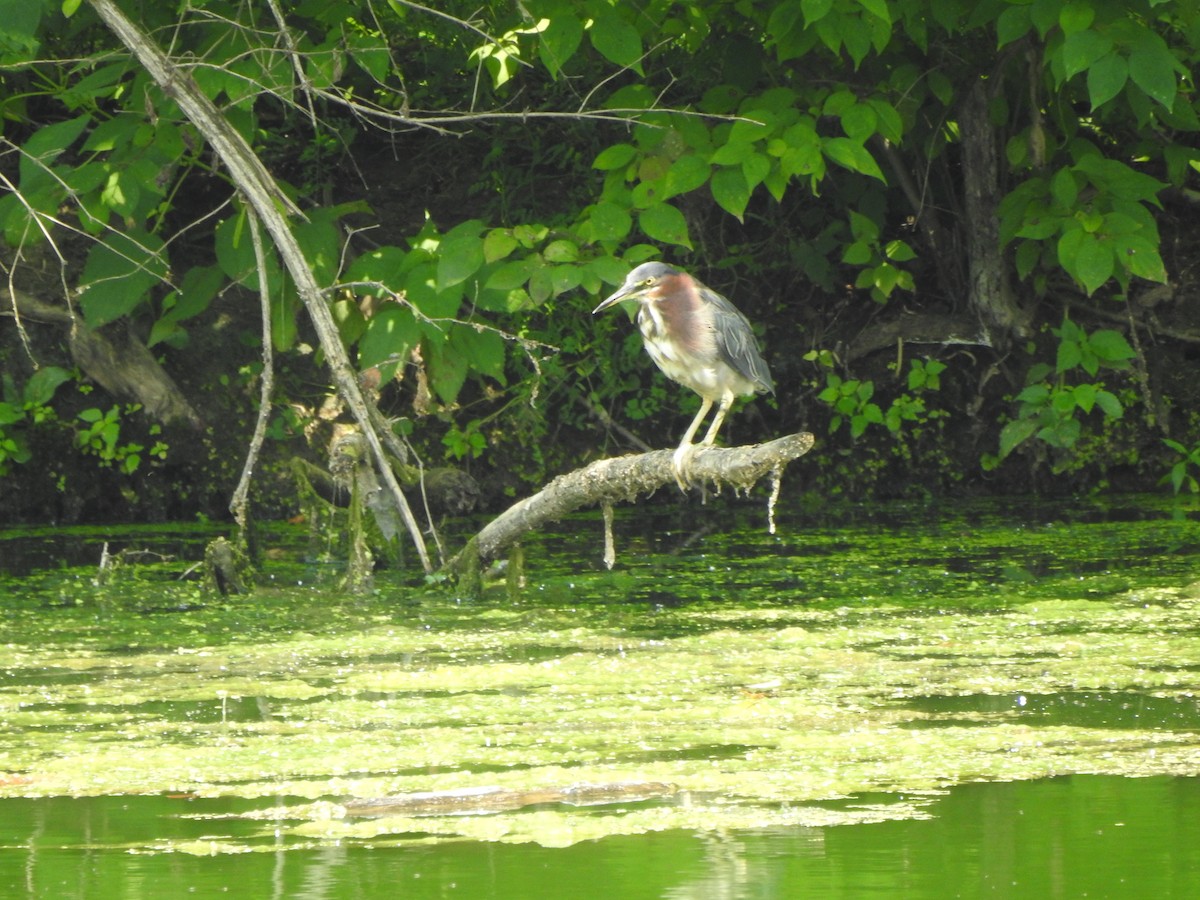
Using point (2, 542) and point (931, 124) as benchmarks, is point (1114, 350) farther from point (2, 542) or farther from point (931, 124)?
point (2, 542)

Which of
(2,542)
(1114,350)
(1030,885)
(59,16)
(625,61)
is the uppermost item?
(59,16)

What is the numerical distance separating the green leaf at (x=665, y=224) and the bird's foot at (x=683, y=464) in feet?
3.79

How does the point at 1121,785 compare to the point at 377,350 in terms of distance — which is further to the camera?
the point at 377,350

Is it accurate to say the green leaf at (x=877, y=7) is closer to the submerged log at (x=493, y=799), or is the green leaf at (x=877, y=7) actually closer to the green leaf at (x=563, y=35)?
the green leaf at (x=563, y=35)

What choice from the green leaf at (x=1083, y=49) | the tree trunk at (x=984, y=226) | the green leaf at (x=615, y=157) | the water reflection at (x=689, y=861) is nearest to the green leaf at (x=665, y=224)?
the green leaf at (x=615, y=157)

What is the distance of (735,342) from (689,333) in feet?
0.55

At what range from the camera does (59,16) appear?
562 cm

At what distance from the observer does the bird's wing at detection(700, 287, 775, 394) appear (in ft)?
14.9

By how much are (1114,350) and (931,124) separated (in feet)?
3.54

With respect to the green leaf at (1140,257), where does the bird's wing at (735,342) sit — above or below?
below

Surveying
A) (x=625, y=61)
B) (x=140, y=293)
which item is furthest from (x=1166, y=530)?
(x=140, y=293)

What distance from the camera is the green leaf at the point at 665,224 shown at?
16.7 ft

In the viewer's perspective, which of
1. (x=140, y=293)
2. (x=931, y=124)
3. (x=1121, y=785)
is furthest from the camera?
(x=931, y=124)

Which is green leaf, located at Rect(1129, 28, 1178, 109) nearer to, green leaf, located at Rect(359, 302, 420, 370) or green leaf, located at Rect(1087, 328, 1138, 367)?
green leaf, located at Rect(1087, 328, 1138, 367)
